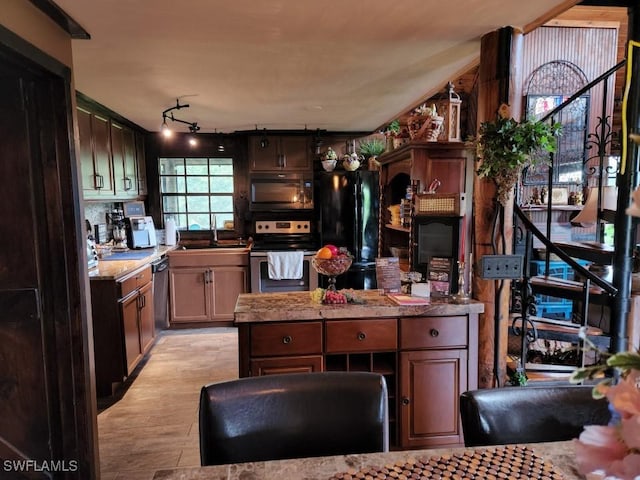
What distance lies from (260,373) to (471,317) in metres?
1.09

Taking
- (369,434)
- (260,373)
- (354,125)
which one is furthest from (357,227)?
(369,434)

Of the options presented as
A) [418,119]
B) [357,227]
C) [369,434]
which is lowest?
[369,434]

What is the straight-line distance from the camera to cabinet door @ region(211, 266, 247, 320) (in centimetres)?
446

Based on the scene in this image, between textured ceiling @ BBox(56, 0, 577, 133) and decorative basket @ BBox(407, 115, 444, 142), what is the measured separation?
27 cm

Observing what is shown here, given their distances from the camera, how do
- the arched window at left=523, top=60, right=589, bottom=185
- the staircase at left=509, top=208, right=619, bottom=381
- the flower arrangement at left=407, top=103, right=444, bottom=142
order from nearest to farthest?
1. the staircase at left=509, top=208, right=619, bottom=381
2. the flower arrangement at left=407, top=103, right=444, bottom=142
3. the arched window at left=523, top=60, right=589, bottom=185

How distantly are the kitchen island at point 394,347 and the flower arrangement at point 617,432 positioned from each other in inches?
58.0

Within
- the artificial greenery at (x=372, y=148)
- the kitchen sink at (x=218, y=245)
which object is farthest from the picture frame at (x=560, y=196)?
the kitchen sink at (x=218, y=245)

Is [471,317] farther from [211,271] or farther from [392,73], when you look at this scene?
[211,271]

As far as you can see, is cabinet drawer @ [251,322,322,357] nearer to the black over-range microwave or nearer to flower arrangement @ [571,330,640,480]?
flower arrangement @ [571,330,640,480]

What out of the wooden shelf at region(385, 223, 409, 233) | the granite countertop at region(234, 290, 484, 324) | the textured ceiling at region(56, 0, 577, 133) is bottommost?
the granite countertop at region(234, 290, 484, 324)

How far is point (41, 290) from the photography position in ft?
6.24

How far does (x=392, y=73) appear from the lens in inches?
104

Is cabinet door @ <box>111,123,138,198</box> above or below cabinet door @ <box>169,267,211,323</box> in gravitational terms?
above

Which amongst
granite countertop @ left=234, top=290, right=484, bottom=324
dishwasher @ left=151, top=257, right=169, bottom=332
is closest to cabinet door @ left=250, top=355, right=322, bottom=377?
granite countertop @ left=234, top=290, right=484, bottom=324
